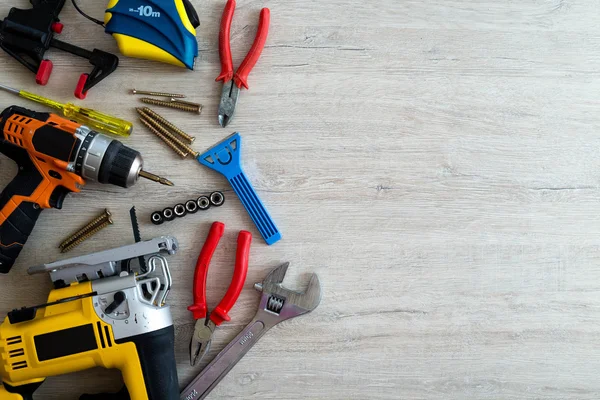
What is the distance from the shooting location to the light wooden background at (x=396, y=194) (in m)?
1.51

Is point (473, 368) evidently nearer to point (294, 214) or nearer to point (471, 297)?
point (471, 297)

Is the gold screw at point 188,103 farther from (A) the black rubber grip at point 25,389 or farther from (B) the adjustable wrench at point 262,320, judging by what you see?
(A) the black rubber grip at point 25,389

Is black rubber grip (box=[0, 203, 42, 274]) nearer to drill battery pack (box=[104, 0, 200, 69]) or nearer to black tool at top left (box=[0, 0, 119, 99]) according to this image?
black tool at top left (box=[0, 0, 119, 99])

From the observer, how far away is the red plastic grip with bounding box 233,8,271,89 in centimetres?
148

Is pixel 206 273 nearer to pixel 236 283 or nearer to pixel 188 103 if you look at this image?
pixel 236 283

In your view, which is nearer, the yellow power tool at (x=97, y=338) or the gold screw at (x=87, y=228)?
the yellow power tool at (x=97, y=338)

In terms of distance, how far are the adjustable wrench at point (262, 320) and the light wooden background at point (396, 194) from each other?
0.03m

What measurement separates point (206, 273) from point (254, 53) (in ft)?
1.92

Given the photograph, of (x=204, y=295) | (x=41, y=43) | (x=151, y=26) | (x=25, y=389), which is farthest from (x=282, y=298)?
(x=41, y=43)

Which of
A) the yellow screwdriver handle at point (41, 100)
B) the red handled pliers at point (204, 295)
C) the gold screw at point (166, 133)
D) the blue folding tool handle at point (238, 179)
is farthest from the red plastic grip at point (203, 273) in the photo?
the yellow screwdriver handle at point (41, 100)

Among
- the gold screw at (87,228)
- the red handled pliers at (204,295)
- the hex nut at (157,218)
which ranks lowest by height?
the red handled pliers at (204,295)

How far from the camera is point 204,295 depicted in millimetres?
1476

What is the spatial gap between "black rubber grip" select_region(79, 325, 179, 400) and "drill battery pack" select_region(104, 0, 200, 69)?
2.26 ft

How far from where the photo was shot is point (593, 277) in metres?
1.52
